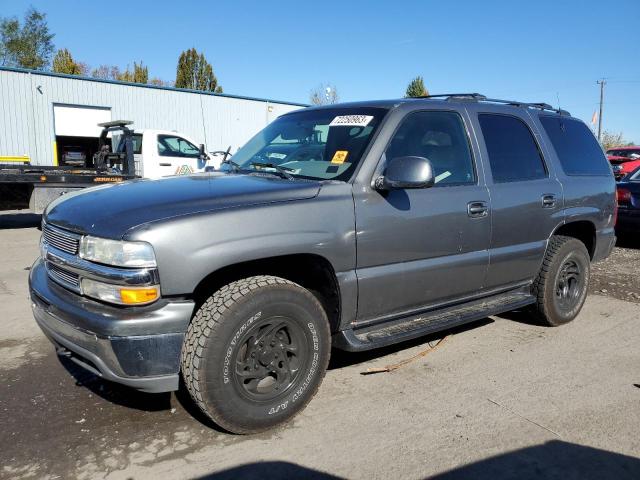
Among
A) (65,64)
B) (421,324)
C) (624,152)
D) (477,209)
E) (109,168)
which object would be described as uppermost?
(65,64)

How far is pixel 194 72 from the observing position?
47.4m

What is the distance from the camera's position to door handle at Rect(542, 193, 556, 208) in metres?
4.24

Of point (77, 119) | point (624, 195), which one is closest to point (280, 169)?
point (624, 195)

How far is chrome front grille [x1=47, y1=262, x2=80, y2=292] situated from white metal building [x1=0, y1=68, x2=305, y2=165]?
48.5 ft

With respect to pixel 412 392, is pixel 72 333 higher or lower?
higher

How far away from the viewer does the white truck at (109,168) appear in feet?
31.8

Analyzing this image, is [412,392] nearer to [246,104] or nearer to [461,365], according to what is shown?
A: [461,365]

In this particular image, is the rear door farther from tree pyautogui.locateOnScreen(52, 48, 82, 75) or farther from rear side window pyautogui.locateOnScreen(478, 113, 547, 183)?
tree pyautogui.locateOnScreen(52, 48, 82, 75)

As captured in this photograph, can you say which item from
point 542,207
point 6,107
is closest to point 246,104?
point 6,107

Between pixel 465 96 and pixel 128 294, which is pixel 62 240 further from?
pixel 465 96

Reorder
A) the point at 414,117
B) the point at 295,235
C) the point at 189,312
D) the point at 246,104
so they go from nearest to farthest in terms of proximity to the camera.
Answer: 1. the point at 189,312
2. the point at 295,235
3. the point at 414,117
4. the point at 246,104

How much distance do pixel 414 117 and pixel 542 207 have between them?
57.8 inches

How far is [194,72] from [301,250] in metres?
48.6

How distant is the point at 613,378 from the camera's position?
3.65 metres
